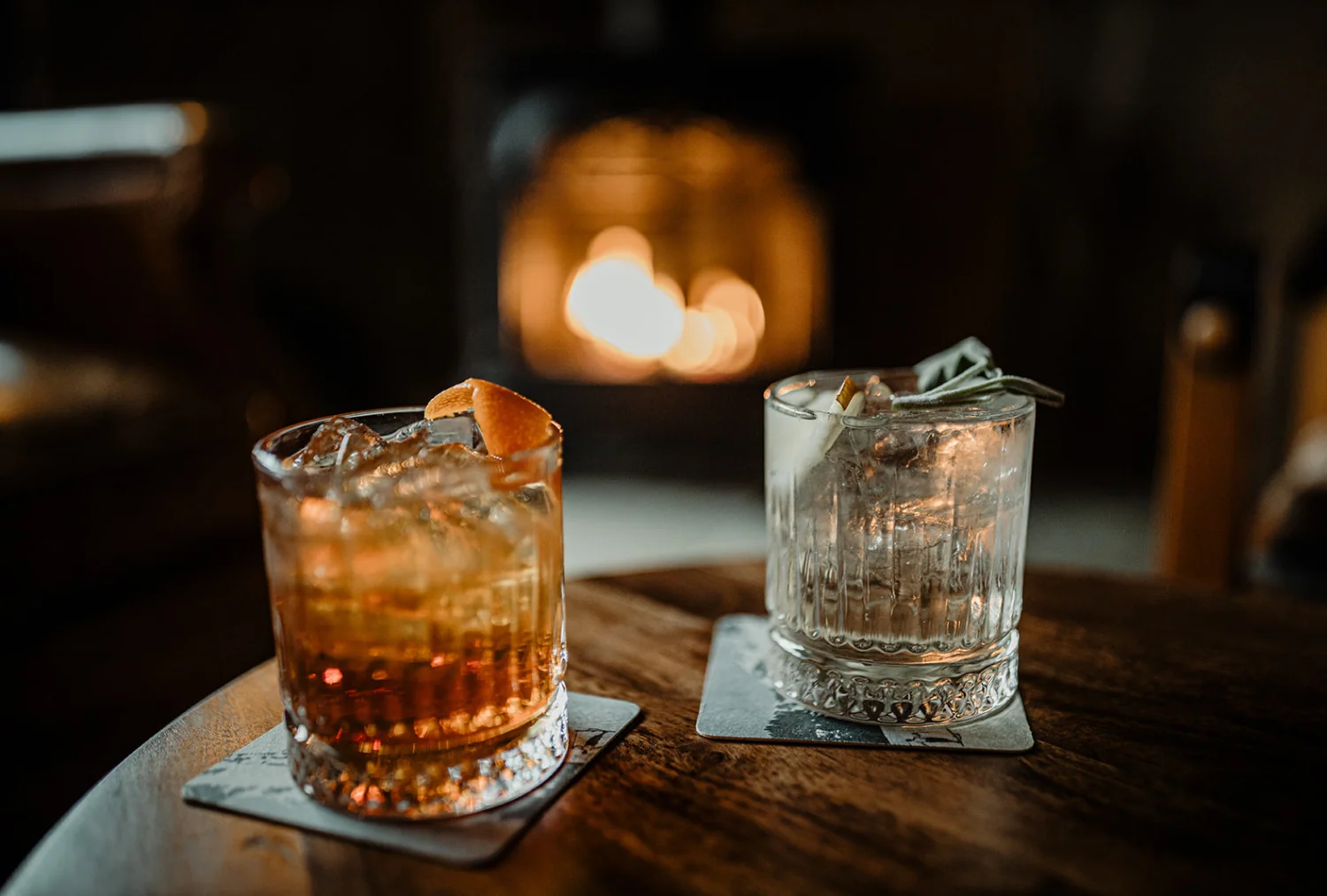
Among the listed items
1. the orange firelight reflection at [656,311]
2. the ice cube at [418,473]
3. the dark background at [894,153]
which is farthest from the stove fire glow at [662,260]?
the ice cube at [418,473]

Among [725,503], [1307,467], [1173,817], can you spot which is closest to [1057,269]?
[725,503]

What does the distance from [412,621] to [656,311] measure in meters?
2.17

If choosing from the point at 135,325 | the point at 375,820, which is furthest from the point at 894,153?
the point at 375,820

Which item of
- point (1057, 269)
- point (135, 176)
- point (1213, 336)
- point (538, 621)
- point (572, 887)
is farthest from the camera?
point (1057, 269)

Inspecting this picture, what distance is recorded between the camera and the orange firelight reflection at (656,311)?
2.63 metres

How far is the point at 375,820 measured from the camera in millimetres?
542

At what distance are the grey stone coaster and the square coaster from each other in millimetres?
69

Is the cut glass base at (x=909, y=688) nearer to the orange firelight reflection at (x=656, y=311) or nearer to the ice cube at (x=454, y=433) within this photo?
the ice cube at (x=454, y=433)

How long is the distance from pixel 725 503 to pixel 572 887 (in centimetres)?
225

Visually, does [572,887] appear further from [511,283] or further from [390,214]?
[390,214]

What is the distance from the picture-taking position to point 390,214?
279 cm

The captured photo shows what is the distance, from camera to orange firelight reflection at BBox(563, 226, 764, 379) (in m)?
2.63

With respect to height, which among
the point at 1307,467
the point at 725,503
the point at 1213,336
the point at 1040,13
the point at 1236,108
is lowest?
the point at 725,503

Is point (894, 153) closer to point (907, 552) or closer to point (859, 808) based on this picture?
point (907, 552)
